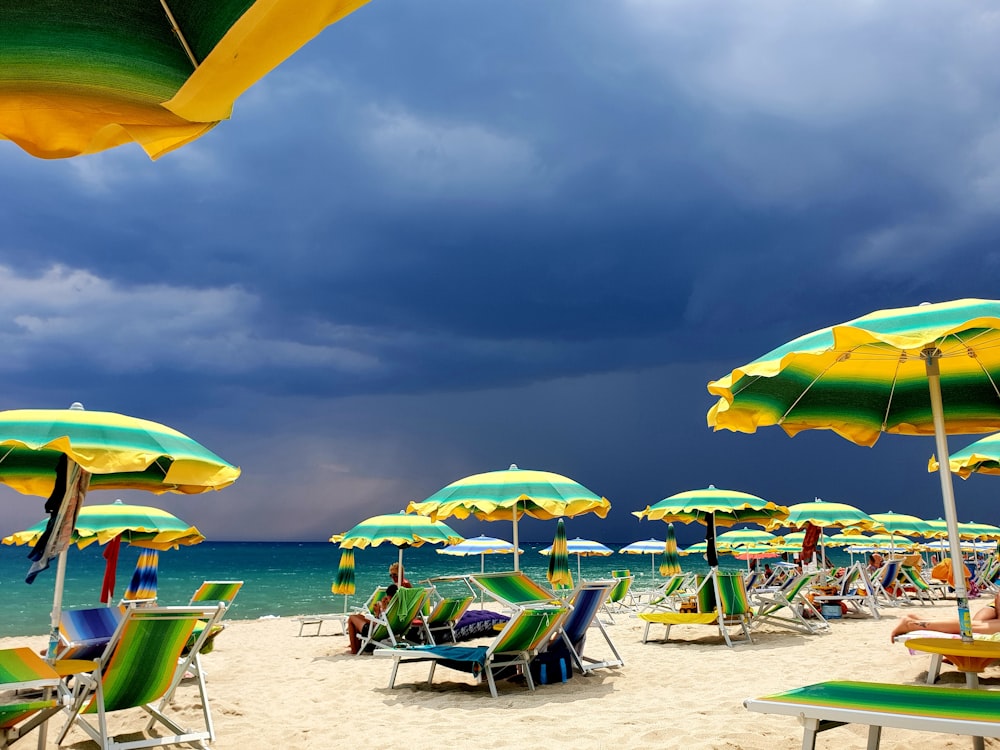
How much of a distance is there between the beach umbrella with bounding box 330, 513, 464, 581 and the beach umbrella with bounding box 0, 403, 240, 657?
5.23 m

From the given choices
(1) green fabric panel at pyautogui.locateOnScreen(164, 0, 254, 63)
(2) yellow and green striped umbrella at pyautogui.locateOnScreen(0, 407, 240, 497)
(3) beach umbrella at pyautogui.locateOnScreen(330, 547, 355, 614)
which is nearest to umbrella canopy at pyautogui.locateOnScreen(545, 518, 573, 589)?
(3) beach umbrella at pyautogui.locateOnScreen(330, 547, 355, 614)

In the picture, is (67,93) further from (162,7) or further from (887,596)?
(887,596)

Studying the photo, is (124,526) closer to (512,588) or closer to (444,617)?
(444,617)

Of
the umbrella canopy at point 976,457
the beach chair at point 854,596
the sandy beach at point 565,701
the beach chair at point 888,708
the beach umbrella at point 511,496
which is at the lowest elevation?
the sandy beach at point 565,701

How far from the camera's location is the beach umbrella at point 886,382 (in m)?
3.47

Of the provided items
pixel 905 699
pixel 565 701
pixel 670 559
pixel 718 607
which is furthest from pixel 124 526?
pixel 670 559

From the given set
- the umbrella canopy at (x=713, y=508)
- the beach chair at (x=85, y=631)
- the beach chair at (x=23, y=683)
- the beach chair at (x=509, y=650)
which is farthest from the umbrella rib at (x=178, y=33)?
the umbrella canopy at (x=713, y=508)

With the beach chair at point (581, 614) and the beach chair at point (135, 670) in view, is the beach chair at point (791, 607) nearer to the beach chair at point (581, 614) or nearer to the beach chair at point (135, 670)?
the beach chair at point (581, 614)

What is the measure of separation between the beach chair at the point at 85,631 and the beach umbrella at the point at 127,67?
15.1ft

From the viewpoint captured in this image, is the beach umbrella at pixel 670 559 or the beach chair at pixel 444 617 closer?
the beach chair at pixel 444 617

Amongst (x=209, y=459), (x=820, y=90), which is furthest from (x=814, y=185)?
(x=209, y=459)

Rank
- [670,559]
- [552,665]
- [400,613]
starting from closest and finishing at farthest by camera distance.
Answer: [552,665] → [400,613] → [670,559]

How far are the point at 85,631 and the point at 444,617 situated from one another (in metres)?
4.49

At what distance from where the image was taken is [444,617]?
29.9 feet
